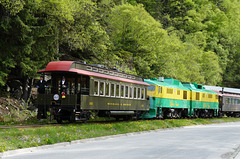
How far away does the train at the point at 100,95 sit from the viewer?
2173cm

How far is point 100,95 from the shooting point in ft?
77.3

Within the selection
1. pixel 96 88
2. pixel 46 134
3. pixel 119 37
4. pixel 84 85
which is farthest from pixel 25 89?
pixel 119 37

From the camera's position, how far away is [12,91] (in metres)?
31.4

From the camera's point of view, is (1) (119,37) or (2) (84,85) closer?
(2) (84,85)

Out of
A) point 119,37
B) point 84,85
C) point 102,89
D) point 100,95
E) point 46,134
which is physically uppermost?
point 119,37

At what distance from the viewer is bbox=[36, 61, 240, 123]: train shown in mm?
21734

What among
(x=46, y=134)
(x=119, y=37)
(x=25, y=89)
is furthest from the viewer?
(x=119, y=37)

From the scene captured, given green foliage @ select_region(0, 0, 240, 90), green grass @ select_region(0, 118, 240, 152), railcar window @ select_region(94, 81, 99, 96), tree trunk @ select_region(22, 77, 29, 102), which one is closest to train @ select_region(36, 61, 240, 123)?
railcar window @ select_region(94, 81, 99, 96)

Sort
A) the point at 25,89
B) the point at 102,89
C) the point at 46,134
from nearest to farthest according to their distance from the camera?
the point at 46,134
the point at 102,89
the point at 25,89

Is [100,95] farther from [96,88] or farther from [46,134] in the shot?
[46,134]

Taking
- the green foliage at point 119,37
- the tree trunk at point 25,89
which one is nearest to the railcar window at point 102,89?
the green foliage at point 119,37

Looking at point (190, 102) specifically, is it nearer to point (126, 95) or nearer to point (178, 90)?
point (178, 90)

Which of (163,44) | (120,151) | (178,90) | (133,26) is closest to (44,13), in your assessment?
(178,90)

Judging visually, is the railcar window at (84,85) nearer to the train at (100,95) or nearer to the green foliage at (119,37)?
the train at (100,95)
